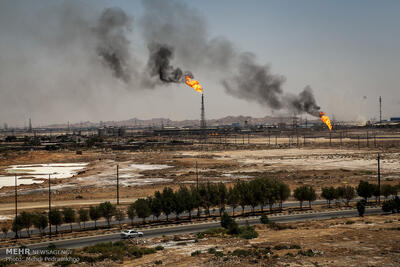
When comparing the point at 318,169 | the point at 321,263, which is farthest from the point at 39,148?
the point at 321,263

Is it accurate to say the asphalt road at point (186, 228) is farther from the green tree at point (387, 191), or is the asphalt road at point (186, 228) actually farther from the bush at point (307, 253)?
the bush at point (307, 253)

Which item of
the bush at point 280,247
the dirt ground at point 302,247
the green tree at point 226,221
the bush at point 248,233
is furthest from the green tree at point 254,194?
the bush at point 280,247

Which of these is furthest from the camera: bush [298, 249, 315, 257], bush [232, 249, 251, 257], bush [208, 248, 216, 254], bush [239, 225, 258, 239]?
bush [239, 225, 258, 239]

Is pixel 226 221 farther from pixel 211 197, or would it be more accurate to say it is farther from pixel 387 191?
pixel 387 191

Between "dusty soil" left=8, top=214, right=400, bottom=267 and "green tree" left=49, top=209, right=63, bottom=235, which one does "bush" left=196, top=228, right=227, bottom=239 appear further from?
"green tree" left=49, top=209, right=63, bottom=235

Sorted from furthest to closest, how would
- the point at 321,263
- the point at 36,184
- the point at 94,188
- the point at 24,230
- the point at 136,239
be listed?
the point at 36,184
the point at 94,188
the point at 24,230
the point at 136,239
the point at 321,263

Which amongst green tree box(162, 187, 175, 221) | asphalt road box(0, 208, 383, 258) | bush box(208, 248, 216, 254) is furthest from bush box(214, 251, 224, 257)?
green tree box(162, 187, 175, 221)

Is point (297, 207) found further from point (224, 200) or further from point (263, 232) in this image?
point (263, 232)

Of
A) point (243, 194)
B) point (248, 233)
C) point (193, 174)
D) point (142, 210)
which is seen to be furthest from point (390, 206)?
point (193, 174)
